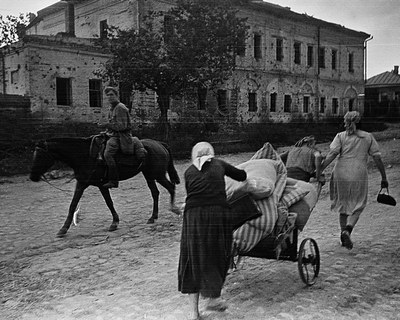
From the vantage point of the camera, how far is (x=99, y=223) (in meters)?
8.27

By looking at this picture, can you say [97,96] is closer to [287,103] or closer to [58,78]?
[58,78]

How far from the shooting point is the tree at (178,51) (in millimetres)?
17562

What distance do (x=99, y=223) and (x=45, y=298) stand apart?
3.74 m

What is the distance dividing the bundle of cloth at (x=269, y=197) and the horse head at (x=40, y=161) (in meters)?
4.00

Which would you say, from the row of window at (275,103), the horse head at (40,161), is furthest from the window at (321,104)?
the horse head at (40,161)

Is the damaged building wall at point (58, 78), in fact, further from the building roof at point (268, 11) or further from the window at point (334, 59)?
the window at point (334, 59)

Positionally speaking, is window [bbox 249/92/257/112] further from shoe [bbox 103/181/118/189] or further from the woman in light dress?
the woman in light dress

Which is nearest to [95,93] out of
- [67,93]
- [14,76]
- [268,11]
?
[67,93]

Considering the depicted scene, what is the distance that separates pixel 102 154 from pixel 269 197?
412 cm

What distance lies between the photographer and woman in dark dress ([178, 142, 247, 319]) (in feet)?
12.3

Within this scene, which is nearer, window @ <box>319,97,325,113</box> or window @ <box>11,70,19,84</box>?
window @ <box>11,70,19,84</box>

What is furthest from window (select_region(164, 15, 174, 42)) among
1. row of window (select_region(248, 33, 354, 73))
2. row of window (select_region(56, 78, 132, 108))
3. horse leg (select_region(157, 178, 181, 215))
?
horse leg (select_region(157, 178, 181, 215))

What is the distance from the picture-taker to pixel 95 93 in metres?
21.7

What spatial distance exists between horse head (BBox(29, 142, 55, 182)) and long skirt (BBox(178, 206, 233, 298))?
426 cm
